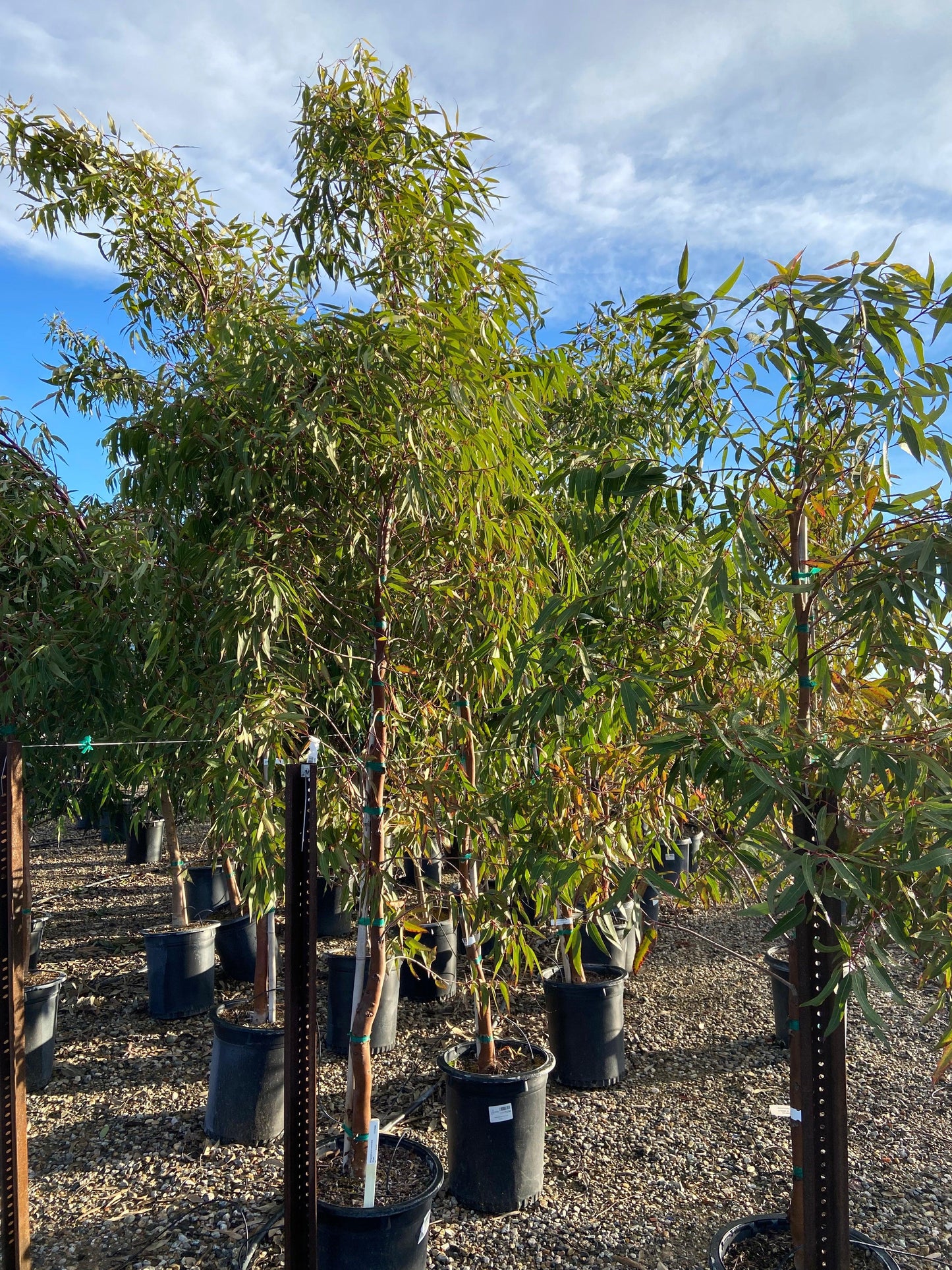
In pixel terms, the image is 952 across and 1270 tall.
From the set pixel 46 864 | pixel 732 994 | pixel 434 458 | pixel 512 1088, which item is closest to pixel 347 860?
pixel 512 1088

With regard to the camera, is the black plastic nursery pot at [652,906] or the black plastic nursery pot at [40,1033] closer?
the black plastic nursery pot at [40,1033]

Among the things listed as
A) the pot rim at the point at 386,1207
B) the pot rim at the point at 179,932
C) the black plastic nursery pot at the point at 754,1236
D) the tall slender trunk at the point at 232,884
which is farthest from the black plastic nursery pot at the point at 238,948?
the black plastic nursery pot at the point at 754,1236

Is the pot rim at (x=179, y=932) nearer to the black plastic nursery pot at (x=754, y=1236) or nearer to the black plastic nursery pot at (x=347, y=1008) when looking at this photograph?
the black plastic nursery pot at (x=347, y=1008)

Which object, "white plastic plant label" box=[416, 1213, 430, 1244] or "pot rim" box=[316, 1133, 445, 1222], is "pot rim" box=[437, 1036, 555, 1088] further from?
"white plastic plant label" box=[416, 1213, 430, 1244]

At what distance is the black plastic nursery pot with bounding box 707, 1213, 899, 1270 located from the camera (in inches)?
67.0

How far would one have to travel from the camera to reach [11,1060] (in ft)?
6.43

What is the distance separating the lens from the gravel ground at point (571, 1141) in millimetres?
2377

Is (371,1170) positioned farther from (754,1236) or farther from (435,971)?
(435,971)

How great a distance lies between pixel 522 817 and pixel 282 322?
1.55 meters

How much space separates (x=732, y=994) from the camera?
434cm

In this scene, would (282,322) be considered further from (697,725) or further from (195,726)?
(697,725)

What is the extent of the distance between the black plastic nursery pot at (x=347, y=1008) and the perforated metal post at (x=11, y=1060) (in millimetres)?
1808

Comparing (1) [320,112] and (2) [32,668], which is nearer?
(1) [320,112]

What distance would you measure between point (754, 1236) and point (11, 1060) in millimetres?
1762
